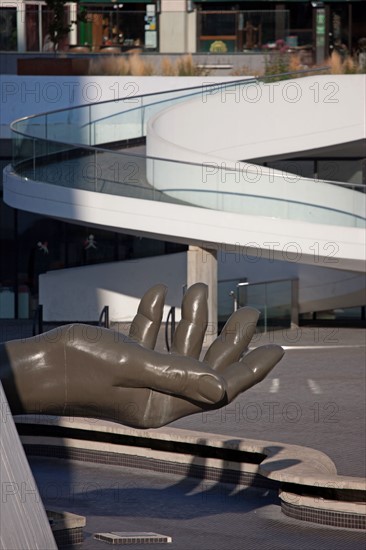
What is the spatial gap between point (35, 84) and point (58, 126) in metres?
2.98

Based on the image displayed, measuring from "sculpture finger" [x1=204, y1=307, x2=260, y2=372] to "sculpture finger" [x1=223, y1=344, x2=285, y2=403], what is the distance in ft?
0.15

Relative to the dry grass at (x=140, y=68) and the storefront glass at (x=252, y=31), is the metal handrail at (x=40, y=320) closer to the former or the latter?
the dry grass at (x=140, y=68)

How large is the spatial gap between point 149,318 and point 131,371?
36 cm

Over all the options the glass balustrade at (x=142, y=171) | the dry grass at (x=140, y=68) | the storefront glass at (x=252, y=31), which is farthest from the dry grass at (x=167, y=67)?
the glass balustrade at (x=142, y=171)

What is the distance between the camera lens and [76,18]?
97.5 feet

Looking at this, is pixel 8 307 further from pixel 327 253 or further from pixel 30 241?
Result: pixel 327 253

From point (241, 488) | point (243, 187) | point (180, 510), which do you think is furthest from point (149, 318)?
point (243, 187)

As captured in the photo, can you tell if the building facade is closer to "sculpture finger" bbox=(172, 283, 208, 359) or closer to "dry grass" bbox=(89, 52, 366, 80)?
"dry grass" bbox=(89, 52, 366, 80)

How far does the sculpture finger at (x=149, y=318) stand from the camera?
19.9 feet

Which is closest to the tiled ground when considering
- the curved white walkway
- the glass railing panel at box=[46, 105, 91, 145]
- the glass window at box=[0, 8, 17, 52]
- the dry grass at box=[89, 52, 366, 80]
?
the curved white walkway

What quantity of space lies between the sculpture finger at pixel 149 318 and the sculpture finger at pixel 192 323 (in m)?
0.11

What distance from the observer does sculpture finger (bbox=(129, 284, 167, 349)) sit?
6059 millimetres

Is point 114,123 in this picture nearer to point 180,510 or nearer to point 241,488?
point 241,488

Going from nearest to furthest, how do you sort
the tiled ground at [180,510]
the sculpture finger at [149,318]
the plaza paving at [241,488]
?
the sculpture finger at [149,318] → the tiled ground at [180,510] → the plaza paving at [241,488]
